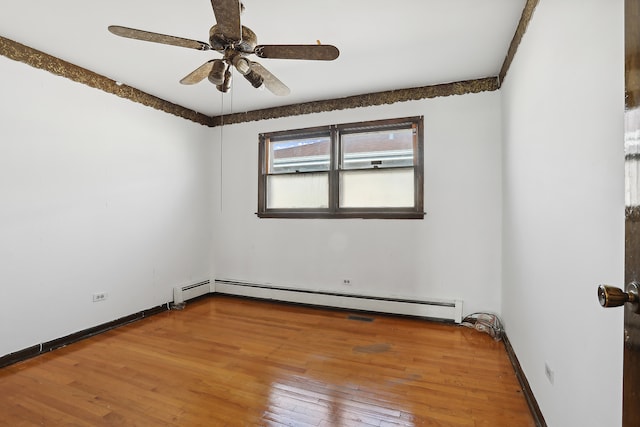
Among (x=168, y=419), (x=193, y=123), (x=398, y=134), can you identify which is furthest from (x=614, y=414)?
(x=193, y=123)

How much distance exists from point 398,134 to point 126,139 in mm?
3267

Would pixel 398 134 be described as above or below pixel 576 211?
above

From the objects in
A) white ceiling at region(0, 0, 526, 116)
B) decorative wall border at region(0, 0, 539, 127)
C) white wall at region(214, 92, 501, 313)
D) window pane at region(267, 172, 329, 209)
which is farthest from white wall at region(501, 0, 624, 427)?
window pane at region(267, 172, 329, 209)

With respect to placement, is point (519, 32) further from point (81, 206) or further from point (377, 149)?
point (81, 206)

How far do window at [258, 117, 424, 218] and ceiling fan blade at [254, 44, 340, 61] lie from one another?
210cm

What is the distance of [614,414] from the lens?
41.4 inches

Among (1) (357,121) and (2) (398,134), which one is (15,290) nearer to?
(1) (357,121)

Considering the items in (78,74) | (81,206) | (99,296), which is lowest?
(99,296)

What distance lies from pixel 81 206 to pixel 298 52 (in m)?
2.78

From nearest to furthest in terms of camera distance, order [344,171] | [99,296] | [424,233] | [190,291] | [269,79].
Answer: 1. [269,79]
2. [99,296]
3. [424,233]
4. [344,171]
5. [190,291]

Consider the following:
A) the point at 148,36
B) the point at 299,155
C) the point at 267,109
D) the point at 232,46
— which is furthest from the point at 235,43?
the point at 267,109

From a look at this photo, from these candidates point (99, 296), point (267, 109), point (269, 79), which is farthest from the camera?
point (267, 109)

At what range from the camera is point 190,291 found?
444 cm

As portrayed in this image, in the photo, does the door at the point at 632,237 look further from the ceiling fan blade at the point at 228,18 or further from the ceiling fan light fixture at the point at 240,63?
the ceiling fan light fixture at the point at 240,63
